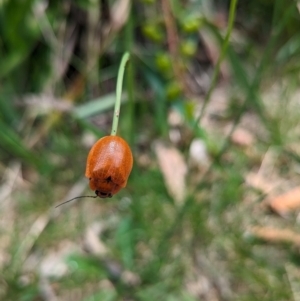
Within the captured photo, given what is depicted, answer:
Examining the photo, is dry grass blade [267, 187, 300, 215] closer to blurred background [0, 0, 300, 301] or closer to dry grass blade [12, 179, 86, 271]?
blurred background [0, 0, 300, 301]

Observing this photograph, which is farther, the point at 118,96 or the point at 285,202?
the point at 285,202

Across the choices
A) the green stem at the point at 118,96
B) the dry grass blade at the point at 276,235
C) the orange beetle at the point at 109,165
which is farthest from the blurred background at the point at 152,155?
the orange beetle at the point at 109,165

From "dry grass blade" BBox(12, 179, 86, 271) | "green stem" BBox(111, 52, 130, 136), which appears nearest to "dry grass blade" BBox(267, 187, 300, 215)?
"dry grass blade" BBox(12, 179, 86, 271)

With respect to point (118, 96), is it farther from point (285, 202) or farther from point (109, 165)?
point (285, 202)

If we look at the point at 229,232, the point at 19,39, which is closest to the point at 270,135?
the point at 229,232

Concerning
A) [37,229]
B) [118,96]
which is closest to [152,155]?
[37,229]

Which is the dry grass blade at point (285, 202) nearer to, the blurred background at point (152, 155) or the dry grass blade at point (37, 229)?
the blurred background at point (152, 155)

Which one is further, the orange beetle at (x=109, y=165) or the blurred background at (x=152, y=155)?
the blurred background at (x=152, y=155)
